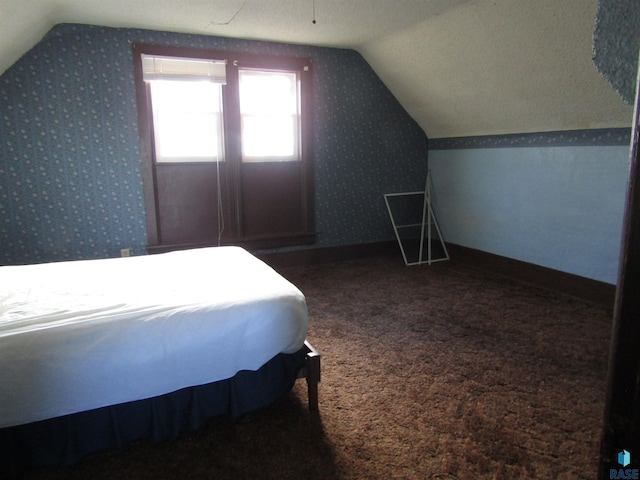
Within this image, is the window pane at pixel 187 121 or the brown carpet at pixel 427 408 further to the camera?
the window pane at pixel 187 121

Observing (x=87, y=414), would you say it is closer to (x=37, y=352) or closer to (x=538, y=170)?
(x=37, y=352)

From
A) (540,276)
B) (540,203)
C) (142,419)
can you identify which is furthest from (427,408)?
(540,203)

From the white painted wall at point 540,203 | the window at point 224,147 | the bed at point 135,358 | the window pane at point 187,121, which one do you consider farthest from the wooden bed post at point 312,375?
the window pane at point 187,121

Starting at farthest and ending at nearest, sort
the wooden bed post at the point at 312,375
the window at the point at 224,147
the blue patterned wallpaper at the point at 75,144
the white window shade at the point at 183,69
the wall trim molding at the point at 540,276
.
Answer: the window at the point at 224,147, the white window shade at the point at 183,69, the blue patterned wallpaper at the point at 75,144, the wall trim molding at the point at 540,276, the wooden bed post at the point at 312,375

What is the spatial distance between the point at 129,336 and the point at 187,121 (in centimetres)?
276

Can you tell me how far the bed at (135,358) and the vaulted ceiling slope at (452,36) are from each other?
1.89m

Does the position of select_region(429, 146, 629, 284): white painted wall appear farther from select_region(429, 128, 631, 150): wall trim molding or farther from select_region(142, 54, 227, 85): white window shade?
select_region(142, 54, 227, 85): white window shade

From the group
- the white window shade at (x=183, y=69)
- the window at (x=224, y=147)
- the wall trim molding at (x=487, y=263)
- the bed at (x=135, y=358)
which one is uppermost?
the white window shade at (x=183, y=69)

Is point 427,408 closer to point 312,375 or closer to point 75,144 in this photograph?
point 312,375

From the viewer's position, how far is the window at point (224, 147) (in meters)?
3.80

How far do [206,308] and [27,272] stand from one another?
1284mm

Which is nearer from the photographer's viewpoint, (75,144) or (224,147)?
(75,144)

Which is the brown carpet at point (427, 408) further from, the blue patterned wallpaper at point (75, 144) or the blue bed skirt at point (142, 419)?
the blue patterned wallpaper at point (75, 144)

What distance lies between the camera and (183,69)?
381 cm
